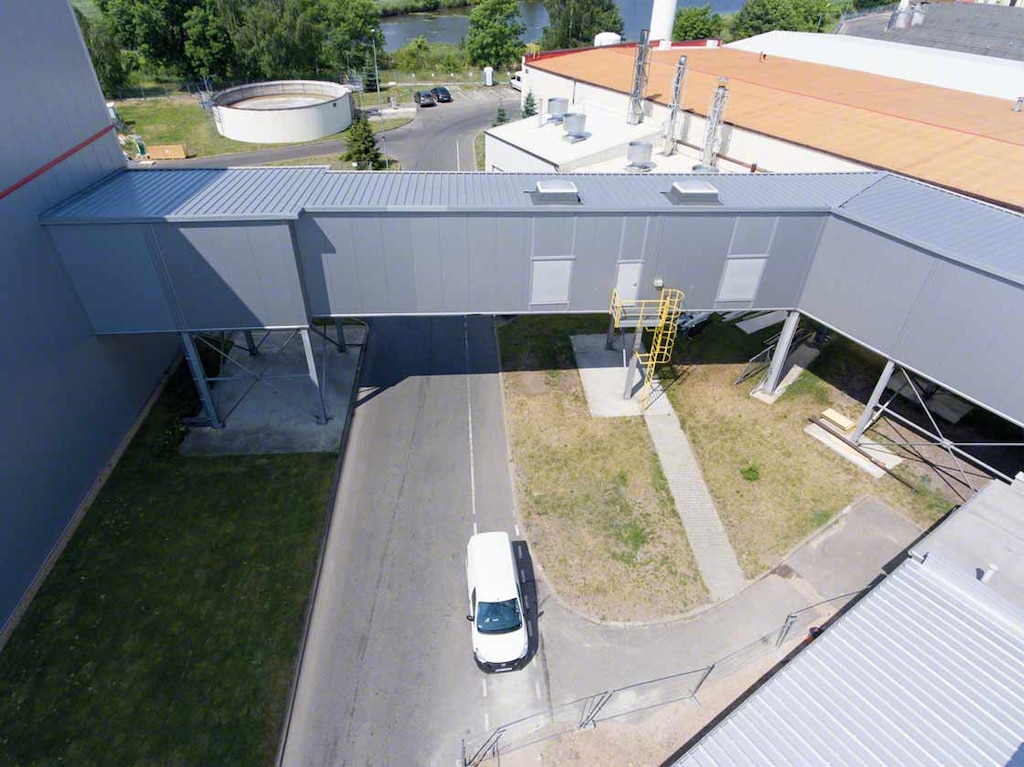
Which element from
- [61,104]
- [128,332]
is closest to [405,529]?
[128,332]

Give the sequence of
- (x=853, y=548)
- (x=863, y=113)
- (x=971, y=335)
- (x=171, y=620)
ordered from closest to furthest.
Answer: (x=171, y=620) → (x=971, y=335) → (x=853, y=548) → (x=863, y=113)

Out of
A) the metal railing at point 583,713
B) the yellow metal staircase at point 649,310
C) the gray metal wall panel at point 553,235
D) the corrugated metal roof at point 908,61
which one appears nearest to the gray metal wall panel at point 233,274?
the gray metal wall panel at point 553,235

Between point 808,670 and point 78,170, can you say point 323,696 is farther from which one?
point 78,170

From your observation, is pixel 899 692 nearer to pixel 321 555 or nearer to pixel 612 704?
pixel 612 704

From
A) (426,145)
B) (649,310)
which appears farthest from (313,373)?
(426,145)

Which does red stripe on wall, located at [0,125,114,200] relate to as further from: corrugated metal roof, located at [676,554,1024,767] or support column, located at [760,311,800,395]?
support column, located at [760,311,800,395]

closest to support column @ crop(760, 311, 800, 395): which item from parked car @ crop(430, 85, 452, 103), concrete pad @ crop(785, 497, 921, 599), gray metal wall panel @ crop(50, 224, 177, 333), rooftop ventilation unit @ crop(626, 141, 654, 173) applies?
concrete pad @ crop(785, 497, 921, 599)

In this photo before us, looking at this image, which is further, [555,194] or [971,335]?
[555,194]
